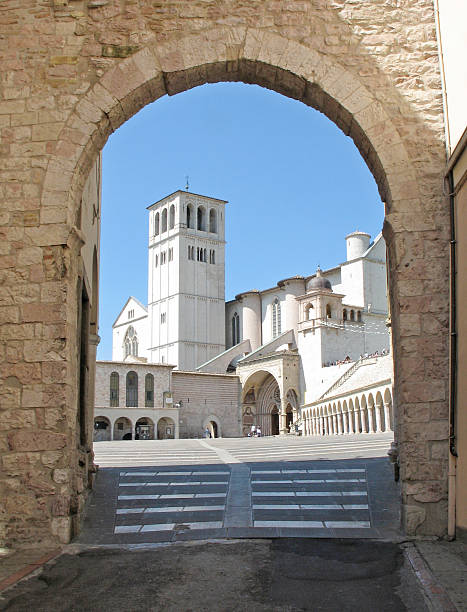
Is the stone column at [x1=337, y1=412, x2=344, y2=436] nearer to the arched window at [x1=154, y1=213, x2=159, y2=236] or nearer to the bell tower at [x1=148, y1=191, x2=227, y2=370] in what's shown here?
the bell tower at [x1=148, y1=191, x2=227, y2=370]

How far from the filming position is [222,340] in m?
71.0

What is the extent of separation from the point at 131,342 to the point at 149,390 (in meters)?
34.1

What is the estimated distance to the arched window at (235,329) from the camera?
71.6m

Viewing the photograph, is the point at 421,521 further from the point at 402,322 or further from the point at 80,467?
the point at 80,467

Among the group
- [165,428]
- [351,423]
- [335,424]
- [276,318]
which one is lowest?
[165,428]

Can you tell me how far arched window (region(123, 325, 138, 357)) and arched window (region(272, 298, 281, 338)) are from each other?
2026 centimetres

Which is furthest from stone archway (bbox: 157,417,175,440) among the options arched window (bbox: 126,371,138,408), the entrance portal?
the entrance portal

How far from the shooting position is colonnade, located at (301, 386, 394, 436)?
95.9 ft

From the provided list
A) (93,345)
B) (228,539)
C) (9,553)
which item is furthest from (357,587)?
(93,345)

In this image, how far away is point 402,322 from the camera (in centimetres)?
674

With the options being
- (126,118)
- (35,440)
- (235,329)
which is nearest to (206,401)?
(235,329)

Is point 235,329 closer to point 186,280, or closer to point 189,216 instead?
point 186,280

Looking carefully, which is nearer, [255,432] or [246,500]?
[246,500]

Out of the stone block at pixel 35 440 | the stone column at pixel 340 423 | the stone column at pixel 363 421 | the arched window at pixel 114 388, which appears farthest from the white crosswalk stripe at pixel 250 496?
the arched window at pixel 114 388
